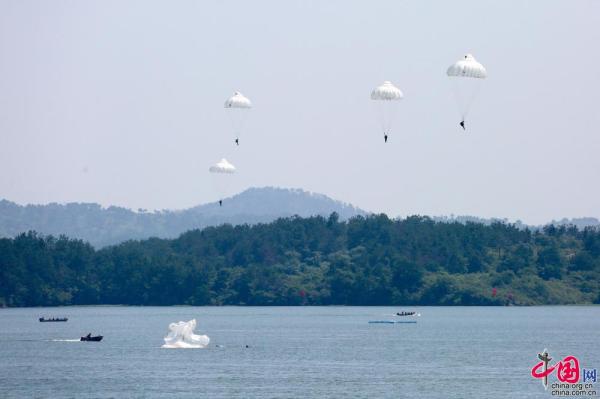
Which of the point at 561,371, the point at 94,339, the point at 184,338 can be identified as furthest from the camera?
the point at 94,339

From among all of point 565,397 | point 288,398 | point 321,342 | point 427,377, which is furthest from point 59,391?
point 321,342

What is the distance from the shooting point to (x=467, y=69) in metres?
118

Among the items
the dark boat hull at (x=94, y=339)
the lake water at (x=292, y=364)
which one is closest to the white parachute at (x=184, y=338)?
the lake water at (x=292, y=364)

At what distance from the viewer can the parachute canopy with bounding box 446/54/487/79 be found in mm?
117500

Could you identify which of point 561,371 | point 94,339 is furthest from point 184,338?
point 561,371

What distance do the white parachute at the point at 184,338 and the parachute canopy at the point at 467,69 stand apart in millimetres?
40503

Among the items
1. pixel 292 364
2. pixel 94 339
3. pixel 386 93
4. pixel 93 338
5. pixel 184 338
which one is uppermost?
pixel 386 93

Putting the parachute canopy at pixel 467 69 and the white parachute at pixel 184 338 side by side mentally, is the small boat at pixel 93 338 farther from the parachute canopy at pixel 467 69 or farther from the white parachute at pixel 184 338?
the parachute canopy at pixel 467 69

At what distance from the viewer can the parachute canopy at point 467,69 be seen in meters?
118

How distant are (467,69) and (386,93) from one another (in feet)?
39.6

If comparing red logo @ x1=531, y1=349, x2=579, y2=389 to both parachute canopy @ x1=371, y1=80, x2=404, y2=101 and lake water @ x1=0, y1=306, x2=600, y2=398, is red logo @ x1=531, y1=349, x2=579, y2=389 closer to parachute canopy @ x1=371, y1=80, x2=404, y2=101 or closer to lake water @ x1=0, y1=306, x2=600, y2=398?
lake water @ x1=0, y1=306, x2=600, y2=398

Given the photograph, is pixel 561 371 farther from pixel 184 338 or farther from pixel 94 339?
pixel 94 339

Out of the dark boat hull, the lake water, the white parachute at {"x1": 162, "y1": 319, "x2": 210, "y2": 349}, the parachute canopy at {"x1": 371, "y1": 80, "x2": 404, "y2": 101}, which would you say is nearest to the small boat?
the dark boat hull

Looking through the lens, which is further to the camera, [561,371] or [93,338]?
[93,338]
